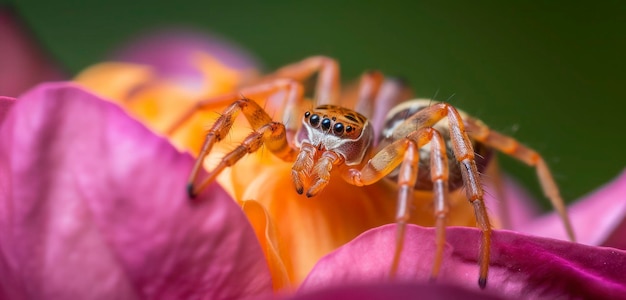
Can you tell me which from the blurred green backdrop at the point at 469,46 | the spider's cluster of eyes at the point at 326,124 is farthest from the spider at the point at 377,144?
the blurred green backdrop at the point at 469,46

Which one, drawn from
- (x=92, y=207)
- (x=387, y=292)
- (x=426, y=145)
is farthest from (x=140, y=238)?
(x=426, y=145)

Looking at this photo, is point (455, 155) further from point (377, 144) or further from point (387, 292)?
point (387, 292)

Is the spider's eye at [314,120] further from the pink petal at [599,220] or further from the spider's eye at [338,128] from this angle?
the pink petal at [599,220]

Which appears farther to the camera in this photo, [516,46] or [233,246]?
[516,46]

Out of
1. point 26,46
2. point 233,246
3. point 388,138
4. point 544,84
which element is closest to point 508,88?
point 544,84

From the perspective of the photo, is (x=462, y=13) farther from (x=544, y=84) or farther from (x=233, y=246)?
(x=233, y=246)

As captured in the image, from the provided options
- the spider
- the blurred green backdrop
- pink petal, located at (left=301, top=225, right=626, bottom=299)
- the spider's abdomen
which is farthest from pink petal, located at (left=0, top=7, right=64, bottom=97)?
pink petal, located at (left=301, top=225, right=626, bottom=299)
